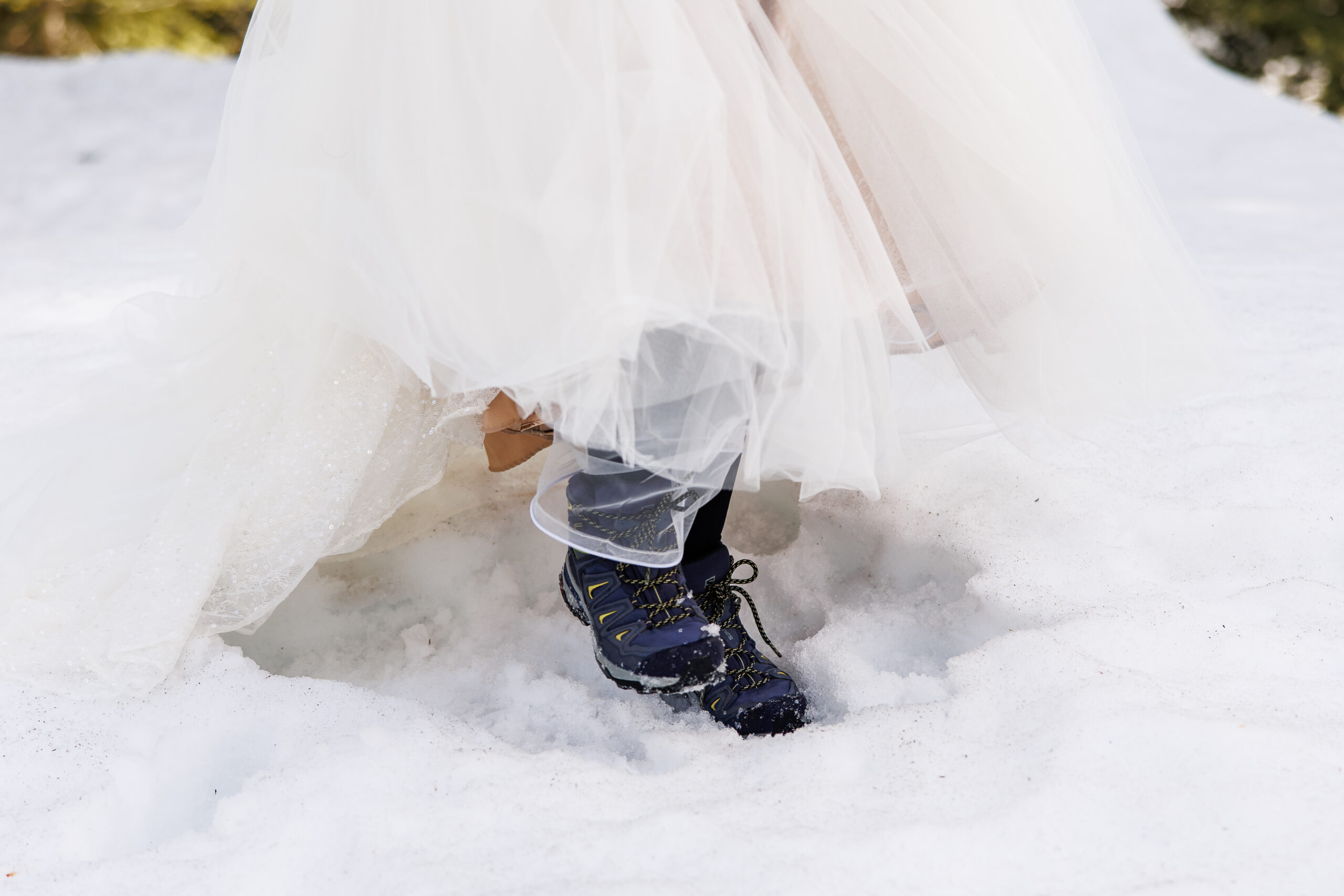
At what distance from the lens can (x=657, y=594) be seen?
2.82 feet

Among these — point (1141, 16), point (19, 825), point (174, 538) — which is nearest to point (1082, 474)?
point (174, 538)

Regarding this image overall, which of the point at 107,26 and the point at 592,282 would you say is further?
the point at 107,26

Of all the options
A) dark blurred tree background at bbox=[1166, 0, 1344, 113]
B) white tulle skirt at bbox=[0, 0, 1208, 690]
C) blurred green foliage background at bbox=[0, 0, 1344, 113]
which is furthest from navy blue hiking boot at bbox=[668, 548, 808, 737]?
dark blurred tree background at bbox=[1166, 0, 1344, 113]

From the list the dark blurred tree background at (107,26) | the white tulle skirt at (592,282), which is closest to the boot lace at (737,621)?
the white tulle skirt at (592,282)

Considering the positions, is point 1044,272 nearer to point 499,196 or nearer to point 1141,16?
point 499,196

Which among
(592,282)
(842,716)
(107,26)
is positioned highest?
(592,282)

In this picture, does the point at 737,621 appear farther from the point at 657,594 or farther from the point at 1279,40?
the point at 1279,40

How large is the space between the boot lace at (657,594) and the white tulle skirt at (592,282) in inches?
2.3

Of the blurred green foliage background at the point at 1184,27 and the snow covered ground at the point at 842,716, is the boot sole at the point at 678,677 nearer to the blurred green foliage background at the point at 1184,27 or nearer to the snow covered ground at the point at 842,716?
the snow covered ground at the point at 842,716

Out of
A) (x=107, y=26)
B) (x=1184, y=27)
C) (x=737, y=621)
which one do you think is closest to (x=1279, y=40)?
(x=1184, y=27)

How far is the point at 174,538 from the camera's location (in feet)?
2.85

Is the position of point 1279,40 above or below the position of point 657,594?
below

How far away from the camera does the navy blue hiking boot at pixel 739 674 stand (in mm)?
849

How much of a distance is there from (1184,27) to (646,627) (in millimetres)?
6833
